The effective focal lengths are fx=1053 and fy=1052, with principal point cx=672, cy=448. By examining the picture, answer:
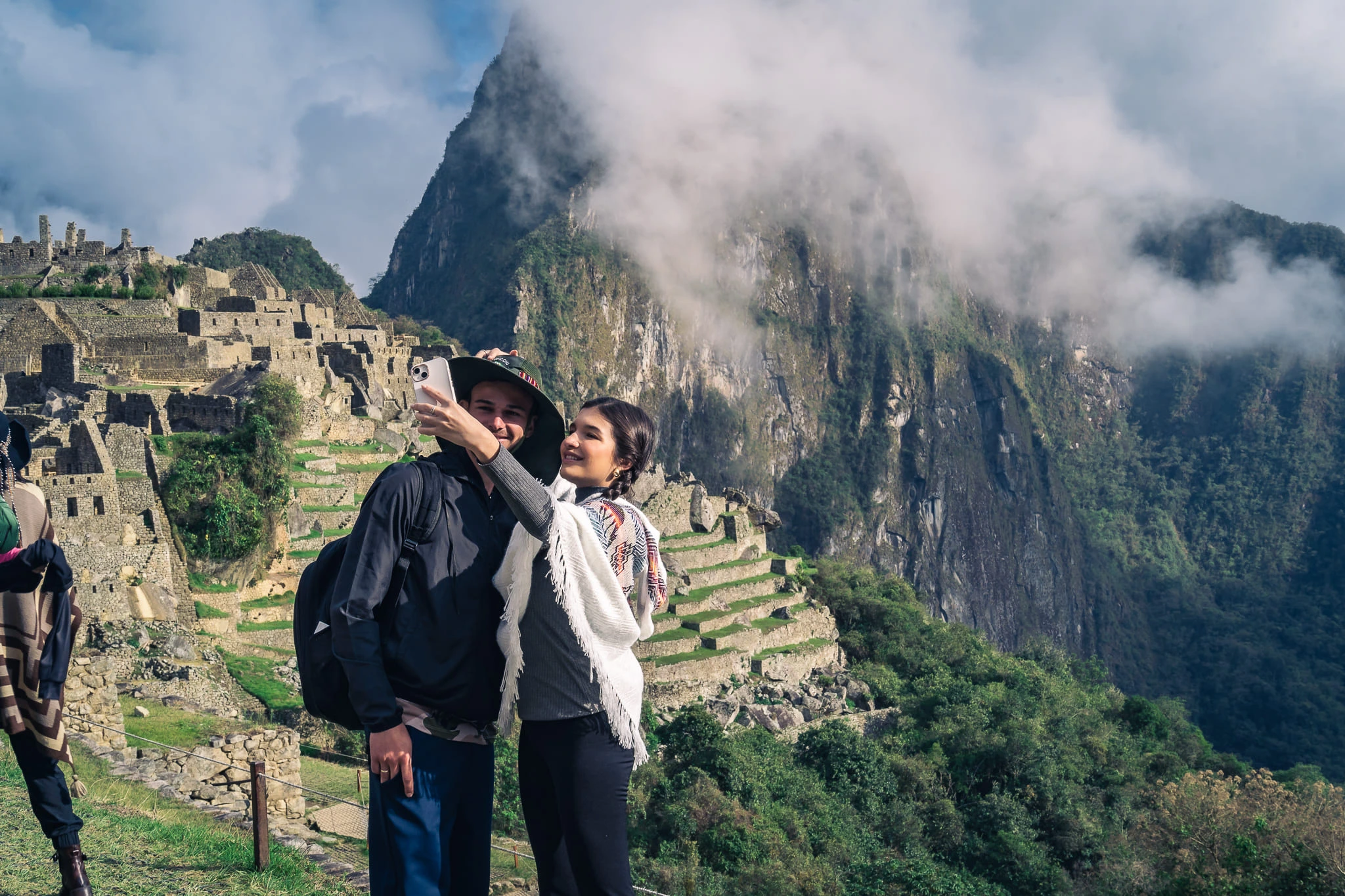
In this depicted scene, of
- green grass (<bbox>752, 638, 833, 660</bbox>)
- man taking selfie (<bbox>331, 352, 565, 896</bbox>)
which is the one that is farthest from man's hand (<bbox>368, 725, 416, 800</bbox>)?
green grass (<bbox>752, 638, 833, 660</bbox>)

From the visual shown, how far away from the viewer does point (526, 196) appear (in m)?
120

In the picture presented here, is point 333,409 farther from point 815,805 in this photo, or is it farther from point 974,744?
point 974,744

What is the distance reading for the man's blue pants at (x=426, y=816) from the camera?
3.58 metres

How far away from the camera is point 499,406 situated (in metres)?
3.94

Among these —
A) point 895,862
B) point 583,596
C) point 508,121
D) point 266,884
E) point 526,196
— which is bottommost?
point 895,862

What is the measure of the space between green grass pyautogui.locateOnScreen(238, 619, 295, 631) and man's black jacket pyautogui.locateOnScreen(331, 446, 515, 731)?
15337 millimetres

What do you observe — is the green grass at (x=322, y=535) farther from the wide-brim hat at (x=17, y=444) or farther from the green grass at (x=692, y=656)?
the wide-brim hat at (x=17, y=444)

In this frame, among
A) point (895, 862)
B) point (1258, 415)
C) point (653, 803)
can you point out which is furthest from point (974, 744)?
point (1258, 415)

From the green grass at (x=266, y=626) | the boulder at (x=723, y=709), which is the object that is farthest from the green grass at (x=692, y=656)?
the green grass at (x=266, y=626)

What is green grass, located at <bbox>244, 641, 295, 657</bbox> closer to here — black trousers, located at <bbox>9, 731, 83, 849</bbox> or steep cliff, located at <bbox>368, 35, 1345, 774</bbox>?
black trousers, located at <bbox>9, 731, 83, 849</bbox>

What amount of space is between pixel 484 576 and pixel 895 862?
17089 millimetres

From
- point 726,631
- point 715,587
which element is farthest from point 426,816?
point 715,587

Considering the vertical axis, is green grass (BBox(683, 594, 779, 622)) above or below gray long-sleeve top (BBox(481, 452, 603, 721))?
below

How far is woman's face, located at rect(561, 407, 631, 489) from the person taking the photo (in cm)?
390
